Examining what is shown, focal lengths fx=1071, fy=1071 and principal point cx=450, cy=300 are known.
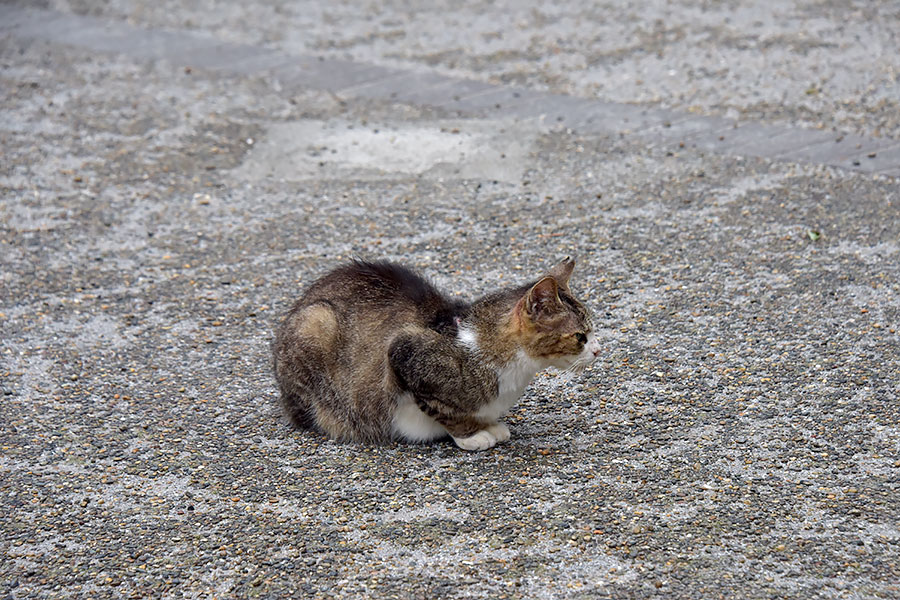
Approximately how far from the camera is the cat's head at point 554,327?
4109 mm

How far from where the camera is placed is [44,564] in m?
3.79

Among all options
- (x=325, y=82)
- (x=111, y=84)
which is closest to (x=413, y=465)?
(x=325, y=82)

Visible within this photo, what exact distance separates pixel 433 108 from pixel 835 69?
3.04m

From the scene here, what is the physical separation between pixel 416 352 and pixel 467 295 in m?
1.48

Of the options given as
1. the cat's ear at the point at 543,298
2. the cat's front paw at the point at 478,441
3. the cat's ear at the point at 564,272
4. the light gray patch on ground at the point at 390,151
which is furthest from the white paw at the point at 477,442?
the light gray patch on ground at the point at 390,151

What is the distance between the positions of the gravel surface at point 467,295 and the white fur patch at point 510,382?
18cm

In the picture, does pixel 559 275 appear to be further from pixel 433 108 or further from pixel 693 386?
pixel 433 108

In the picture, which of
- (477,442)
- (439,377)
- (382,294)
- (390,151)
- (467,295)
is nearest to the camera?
(439,377)

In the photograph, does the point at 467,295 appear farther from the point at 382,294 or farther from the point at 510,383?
the point at 510,383

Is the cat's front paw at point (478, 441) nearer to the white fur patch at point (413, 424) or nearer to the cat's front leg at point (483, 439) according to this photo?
the cat's front leg at point (483, 439)

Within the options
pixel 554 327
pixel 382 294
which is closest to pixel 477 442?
pixel 554 327

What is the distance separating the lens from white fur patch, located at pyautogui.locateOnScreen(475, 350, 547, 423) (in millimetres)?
4215

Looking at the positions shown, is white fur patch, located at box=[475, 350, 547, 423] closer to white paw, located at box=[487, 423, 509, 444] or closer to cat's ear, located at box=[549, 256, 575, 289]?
white paw, located at box=[487, 423, 509, 444]

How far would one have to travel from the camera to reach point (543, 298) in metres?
4.10
